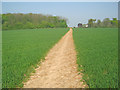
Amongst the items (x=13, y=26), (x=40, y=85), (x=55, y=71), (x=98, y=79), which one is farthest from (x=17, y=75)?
(x=13, y=26)

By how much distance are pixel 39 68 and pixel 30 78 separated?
1.56 metres

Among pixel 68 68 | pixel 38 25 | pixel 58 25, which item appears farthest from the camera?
pixel 58 25

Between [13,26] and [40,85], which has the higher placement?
[13,26]

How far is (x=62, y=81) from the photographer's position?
606cm

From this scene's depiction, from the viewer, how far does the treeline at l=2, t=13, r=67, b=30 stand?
113375 millimetres

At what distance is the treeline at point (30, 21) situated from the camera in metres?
113

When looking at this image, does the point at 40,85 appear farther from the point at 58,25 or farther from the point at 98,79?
the point at 58,25

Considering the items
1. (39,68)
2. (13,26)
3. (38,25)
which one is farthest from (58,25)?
(39,68)

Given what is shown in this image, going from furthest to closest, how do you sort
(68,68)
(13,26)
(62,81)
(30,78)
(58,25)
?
(58,25) < (13,26) < (68,68) < (30,78) < (62,81)

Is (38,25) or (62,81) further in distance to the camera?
(38,25)

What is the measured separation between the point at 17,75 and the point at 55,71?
213 centimetres

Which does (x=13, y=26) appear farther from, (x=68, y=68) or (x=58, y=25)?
(x=68, y=68)

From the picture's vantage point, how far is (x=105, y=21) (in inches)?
4936

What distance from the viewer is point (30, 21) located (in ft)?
426
